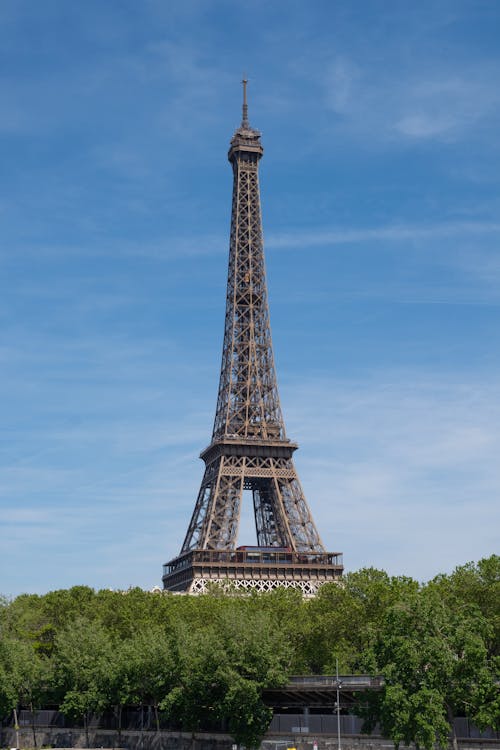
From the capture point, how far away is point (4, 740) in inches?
4077

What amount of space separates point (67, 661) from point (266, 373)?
66.8m

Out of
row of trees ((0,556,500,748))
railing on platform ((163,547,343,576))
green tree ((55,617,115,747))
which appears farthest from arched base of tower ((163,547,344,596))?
green tree ((55,617,115,747))

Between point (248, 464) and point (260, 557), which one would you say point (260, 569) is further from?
point (248, 464)

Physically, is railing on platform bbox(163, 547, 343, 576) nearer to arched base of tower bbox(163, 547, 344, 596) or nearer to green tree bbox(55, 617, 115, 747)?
arched base of tower bbox(163, 547, 344, 596)

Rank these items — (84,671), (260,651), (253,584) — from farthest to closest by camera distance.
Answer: (253,584)
(84,671)
(260,651)

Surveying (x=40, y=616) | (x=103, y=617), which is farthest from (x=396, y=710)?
(x=40, y=616)

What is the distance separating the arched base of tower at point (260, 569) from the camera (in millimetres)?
130500

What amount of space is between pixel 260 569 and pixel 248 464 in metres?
16.3

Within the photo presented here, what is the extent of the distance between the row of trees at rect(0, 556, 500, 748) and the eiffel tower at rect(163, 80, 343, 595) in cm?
1860

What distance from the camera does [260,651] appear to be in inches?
3007

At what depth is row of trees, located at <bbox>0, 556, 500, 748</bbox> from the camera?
2445 inches

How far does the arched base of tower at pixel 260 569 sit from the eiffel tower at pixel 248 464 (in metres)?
0.14

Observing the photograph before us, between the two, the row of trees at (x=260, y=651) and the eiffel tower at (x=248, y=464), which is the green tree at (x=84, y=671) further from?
the eiffel tower at (x=248, y=464)

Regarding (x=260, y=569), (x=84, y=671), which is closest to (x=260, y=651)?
(x=84, y=671)
